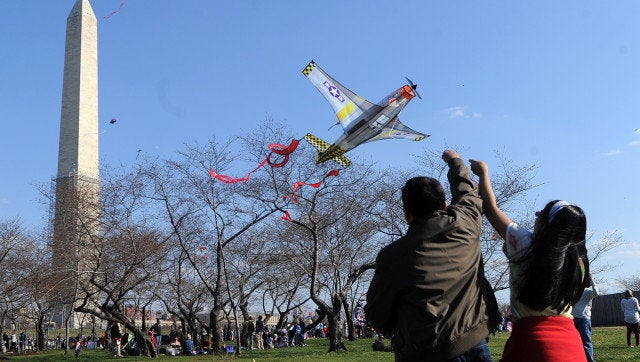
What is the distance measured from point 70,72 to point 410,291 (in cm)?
5185

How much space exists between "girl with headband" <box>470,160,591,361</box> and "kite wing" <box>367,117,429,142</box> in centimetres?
1174

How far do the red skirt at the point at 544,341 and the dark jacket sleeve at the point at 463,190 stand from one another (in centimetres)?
57

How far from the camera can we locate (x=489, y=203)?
3.38m

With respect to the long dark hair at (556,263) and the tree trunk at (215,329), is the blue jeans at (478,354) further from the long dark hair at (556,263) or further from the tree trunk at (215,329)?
the tree trunk at (215,329)

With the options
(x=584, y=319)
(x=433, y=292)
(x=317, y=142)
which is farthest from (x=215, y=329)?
(x=433, y=292)

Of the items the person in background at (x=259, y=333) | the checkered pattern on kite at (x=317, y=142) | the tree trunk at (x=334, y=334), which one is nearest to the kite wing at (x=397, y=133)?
the checkered pattern on kite at (x=317, y=142)

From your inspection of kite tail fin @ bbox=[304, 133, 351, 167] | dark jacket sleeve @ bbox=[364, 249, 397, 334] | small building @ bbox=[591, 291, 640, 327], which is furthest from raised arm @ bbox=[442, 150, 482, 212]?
small building @ bbox=[591, 291, 640, 327]

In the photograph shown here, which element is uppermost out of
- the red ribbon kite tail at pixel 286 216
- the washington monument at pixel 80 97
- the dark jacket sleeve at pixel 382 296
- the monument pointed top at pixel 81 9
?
the monument pointed top at pixel 81 9

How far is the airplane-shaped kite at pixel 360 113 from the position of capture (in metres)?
14.4

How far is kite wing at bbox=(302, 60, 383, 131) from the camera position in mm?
14875

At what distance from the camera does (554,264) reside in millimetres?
2900

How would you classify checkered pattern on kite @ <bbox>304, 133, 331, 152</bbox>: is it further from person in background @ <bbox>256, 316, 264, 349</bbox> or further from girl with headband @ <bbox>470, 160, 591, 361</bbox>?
person in background @ <bbox>256, 316, 264, 349</bbox>

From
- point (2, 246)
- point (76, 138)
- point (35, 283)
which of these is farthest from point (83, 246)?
point (76, 138)

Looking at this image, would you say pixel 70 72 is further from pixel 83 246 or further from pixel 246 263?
pixel 83 246
